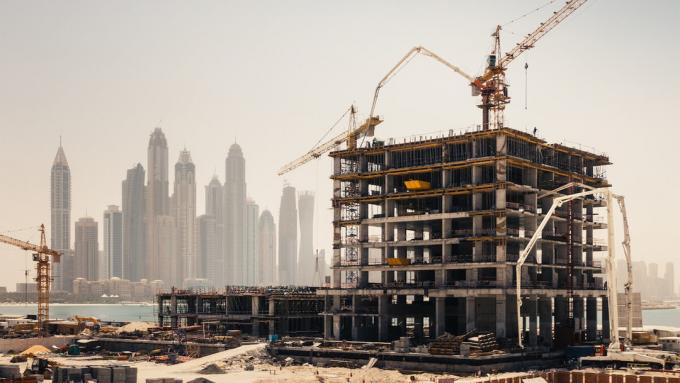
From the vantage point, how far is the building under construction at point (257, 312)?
14075 centimetres

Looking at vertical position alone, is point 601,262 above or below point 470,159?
below

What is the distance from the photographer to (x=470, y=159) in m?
117

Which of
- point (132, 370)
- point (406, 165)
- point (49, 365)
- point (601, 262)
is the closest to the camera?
point (132, 370)

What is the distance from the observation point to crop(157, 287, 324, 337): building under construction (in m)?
141

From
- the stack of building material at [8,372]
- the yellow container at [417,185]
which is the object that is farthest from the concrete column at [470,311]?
the stack of building material at [8,372]

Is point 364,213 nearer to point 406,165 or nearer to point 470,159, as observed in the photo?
point 406,165

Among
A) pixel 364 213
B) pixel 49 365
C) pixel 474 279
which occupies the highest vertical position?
pixel 364 213

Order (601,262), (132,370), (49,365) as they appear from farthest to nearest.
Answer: (601,262) → (49,365) → (132,370)

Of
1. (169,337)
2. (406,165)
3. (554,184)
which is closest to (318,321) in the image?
(169,337)

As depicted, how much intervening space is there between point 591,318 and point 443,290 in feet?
93.1

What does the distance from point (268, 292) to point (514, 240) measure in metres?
44.9

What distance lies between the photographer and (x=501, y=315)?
363 ft

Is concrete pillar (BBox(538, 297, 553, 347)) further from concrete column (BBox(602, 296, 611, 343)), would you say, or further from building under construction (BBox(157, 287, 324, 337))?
building under construction (BBox(157, 287, 324, 337))

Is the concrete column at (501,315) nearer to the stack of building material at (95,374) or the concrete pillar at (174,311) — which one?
the stack of building material at (95,374)
